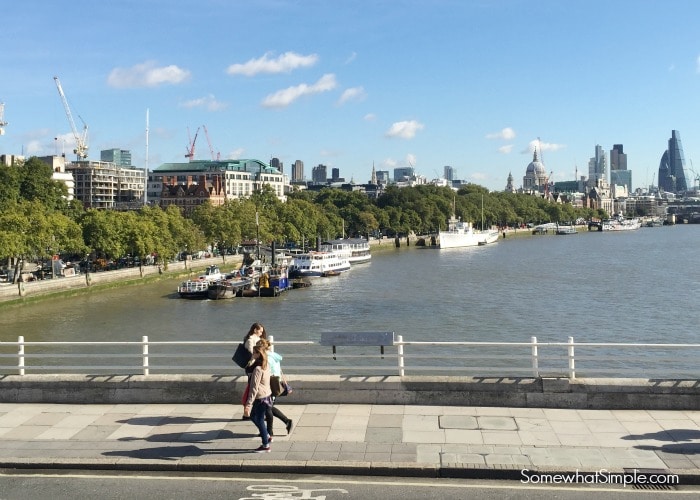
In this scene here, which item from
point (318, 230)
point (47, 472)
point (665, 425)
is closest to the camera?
point (47, 472)

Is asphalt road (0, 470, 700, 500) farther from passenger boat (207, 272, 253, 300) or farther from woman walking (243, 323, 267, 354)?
passenger boat (207, 272, 253, 300)

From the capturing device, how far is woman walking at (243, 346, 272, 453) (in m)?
13.1

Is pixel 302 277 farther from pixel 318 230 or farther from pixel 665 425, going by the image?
pixel 665 425

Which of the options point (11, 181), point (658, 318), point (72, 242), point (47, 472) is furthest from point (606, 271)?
point (47, 472)

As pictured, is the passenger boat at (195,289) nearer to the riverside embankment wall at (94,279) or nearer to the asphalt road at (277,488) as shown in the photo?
the riverside embankment wall at (94,279)

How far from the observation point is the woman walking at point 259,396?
1313 cm

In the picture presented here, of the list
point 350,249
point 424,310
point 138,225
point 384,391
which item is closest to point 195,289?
point 138,225

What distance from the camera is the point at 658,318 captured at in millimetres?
51031

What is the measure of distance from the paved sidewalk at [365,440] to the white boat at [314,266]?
7733 centimetres

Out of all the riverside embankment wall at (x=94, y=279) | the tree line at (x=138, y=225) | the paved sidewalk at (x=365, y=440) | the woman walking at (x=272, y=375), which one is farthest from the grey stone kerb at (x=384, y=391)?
the tree line at (x=138, y=225)

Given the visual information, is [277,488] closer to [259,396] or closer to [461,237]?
[259,396]

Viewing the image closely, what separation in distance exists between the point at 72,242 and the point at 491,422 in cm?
6902

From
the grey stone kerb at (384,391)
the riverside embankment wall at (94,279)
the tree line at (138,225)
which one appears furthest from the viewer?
the tree line at (138,225)

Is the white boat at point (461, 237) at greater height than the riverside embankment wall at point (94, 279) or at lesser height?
greater
